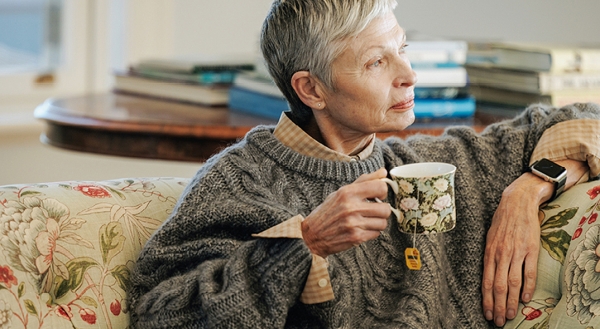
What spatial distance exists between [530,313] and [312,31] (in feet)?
2.08

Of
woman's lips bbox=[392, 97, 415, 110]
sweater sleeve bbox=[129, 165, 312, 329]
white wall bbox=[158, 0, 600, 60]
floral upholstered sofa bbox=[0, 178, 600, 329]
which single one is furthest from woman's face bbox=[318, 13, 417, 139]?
white wall bbox=[158, 0, 600, 60]

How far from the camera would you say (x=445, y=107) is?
2352mm

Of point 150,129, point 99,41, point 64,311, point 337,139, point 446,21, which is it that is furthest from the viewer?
point 99,41

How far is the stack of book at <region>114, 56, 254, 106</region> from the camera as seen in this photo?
8.21ft

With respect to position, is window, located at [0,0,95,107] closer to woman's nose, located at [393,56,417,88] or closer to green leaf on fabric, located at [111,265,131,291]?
green leaf on fabric, located at [111,265,131,291]

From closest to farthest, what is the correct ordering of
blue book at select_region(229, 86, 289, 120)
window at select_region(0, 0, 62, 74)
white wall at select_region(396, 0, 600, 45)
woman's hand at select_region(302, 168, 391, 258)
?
woman's hand at select_region(302, 168, 391, 258) → blue book at select_region(229, 86, 289, 120) → white wall at select_region(396, 0, 600, 45) → window at select_region(0, 0, 62, 74)

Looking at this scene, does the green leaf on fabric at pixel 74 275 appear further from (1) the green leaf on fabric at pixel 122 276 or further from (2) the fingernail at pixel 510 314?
(2) the fingernail at pixel 510 314

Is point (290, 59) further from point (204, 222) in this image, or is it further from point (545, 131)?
point (545, 131)

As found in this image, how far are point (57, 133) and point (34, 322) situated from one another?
39.5 inches

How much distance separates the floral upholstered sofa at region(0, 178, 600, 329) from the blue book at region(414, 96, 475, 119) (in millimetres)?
791

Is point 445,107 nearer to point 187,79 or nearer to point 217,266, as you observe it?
point 187,79

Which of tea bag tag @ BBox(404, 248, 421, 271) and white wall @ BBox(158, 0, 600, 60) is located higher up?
white wall @ BBox(158, 0, 600, 60)

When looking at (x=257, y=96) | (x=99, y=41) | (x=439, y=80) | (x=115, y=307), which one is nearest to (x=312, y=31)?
(x=115, y=307)

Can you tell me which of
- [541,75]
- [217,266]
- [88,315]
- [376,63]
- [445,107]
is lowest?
[88,315]
